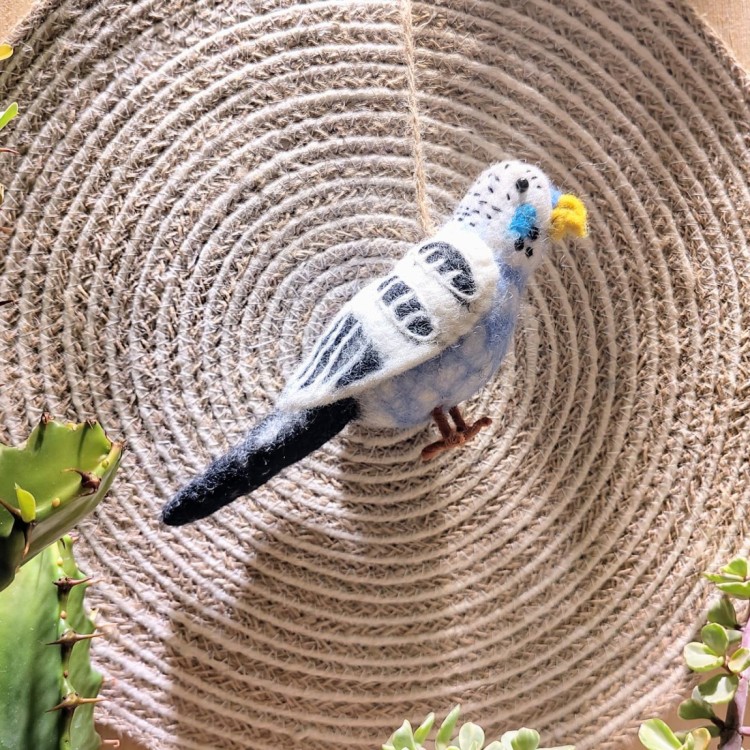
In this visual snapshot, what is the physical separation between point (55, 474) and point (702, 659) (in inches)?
15.3

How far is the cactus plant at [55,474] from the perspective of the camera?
1.26ft

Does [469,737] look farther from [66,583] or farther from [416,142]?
[416,142]

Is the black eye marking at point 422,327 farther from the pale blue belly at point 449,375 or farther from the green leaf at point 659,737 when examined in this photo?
the green leaf at point 659,737

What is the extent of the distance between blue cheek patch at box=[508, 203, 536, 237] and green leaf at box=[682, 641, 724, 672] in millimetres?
281

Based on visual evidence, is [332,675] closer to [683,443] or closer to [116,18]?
[683,443]

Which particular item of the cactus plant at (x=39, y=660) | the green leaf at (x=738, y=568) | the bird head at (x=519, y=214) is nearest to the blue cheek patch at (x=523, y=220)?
the bird head at (x=519, y=214)

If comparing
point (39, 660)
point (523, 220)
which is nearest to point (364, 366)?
point (523, 220)

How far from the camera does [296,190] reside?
24.9 inches

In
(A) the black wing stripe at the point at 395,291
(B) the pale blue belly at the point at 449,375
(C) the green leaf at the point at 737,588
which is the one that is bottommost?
(C) the green leaf at the point at 737,588

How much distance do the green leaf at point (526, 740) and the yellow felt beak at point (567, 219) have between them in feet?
1.00

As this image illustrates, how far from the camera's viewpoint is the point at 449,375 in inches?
20.4

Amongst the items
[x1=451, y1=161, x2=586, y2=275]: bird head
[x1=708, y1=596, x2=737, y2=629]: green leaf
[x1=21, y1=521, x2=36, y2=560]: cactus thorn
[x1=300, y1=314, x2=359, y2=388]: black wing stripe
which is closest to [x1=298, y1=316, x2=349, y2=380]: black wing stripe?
[x1=300, y1=314, x2=359, y2=388]: black wing stripe

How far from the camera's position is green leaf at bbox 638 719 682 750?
1.52 ft

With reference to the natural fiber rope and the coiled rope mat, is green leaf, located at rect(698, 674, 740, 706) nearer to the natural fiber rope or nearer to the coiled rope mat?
the coiled rope mat
